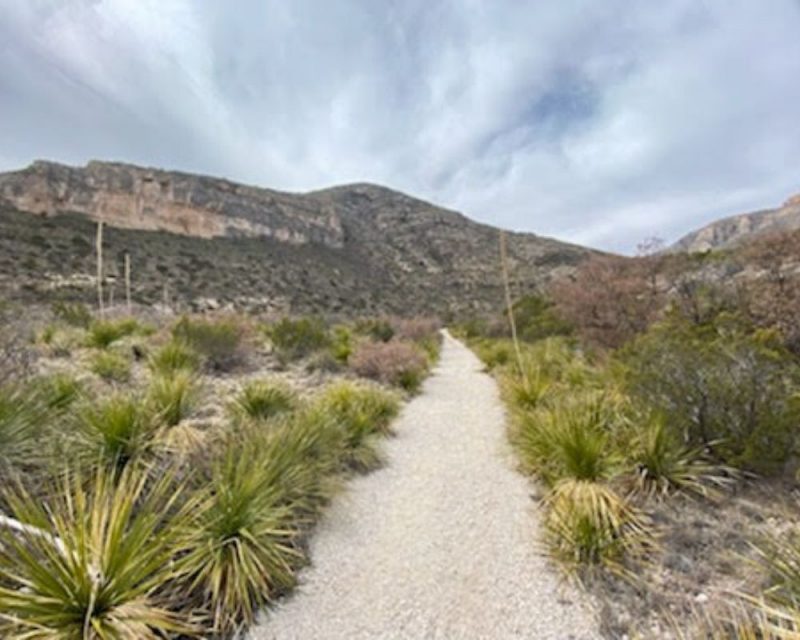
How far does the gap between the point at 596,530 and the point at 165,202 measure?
170ft

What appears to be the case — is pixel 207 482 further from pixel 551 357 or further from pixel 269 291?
pixel 269 291

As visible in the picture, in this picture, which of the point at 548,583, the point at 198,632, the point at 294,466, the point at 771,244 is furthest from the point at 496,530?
the point at 771,244

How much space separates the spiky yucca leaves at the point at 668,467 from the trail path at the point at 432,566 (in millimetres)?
1261

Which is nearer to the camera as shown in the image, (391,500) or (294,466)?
(294,466)

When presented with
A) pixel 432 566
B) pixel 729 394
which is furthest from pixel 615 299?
pixel 432 566

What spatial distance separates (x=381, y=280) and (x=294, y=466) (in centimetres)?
4613

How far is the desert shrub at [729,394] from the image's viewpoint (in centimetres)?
462

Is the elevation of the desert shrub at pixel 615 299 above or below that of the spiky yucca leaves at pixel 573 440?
above

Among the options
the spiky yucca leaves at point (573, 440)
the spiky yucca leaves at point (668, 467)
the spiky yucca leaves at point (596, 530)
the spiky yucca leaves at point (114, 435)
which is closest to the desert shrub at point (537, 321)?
the spiky yucca leaves at point (573, 440)

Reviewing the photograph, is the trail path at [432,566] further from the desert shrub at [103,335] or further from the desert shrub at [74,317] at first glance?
the desert shrub at [74,317]

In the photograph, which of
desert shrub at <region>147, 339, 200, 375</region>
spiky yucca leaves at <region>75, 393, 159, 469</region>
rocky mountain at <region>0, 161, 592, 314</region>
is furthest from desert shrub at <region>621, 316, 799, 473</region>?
rocky mountain at <region>0, 161, 592, 314</region>

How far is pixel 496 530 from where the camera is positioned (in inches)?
175

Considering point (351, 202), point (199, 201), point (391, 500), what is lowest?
point (391, 500)

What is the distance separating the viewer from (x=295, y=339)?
43.9ft
